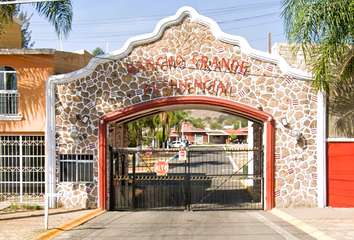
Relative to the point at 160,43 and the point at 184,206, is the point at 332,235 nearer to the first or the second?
the point at 184,206

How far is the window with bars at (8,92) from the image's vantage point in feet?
45.1

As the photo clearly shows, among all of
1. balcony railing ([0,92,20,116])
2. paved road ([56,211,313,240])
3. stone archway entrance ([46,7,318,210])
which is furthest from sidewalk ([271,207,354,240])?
balcony railing ([0,92,20,116])

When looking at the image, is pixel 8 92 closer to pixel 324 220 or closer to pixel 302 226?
pixel 302 226

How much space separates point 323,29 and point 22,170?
1119 cm

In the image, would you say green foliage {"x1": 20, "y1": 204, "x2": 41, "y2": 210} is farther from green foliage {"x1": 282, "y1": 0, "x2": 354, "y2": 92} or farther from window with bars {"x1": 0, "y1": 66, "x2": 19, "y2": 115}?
green foliage {"x1": 282, "y1": 0, "x2": 354, "y2": 92}

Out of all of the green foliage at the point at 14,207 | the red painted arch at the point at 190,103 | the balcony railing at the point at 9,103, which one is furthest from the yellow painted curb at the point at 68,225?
the balcony railing at the point at 9,103

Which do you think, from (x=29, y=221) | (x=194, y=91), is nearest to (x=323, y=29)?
(x=194, y=91)

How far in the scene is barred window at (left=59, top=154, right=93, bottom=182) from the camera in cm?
1353

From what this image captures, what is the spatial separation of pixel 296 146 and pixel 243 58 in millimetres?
3558

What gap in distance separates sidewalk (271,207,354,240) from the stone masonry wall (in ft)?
2.38

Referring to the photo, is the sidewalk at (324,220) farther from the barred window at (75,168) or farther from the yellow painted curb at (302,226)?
the barred window at (75,168)

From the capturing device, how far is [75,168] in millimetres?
13555

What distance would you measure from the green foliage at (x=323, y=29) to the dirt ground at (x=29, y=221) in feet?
28.8

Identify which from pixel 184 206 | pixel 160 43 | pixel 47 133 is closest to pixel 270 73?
pixel 160 43
